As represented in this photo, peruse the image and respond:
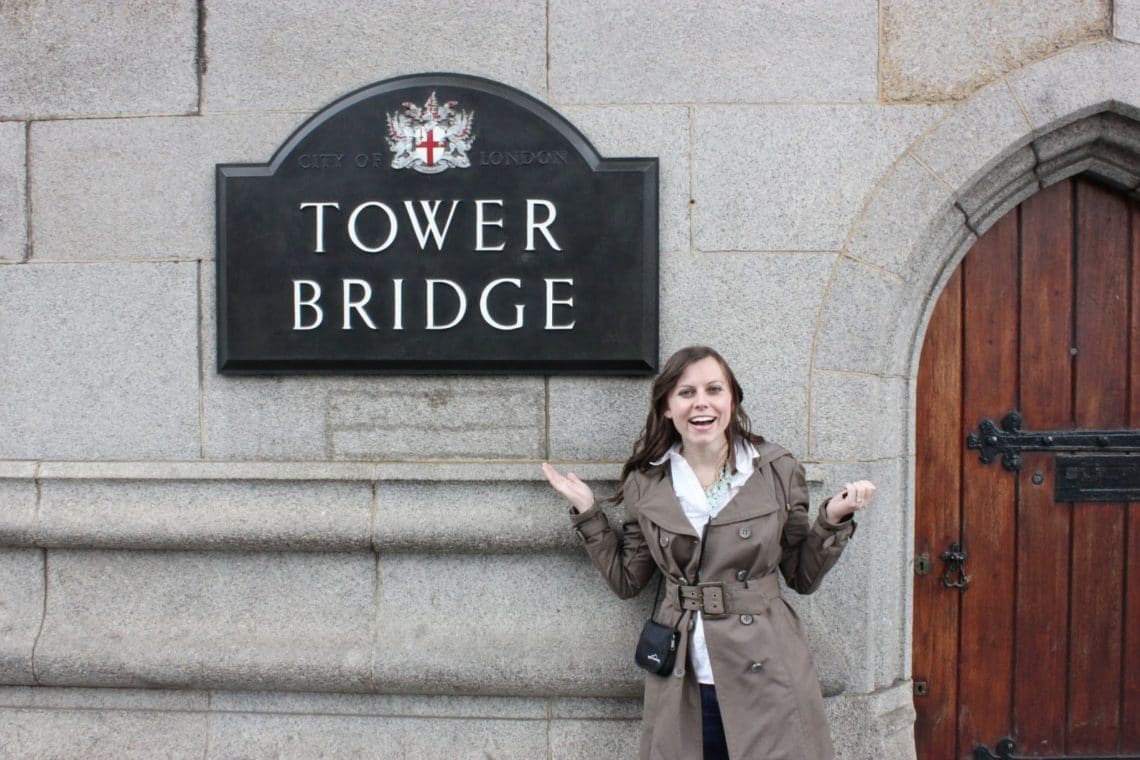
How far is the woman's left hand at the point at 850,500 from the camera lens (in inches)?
95.3

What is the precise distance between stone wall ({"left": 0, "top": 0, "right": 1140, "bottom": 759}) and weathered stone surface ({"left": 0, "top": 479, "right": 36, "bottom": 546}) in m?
0.02

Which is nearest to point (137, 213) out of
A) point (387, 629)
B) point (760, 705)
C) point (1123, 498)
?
point (387, 629)

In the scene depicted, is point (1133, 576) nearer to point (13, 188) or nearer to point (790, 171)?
point (790, 171)

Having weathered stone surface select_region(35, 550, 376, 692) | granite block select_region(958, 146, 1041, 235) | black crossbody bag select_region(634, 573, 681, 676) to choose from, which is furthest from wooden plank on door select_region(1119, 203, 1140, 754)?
weathered stone surface select_region(35, 550, 376, 692)

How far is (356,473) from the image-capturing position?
→ 10.2ft

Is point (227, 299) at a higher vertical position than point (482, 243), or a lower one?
lower

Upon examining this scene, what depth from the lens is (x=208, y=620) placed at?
3.19m

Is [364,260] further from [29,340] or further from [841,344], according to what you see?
[841,344]

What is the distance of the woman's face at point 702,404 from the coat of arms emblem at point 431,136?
119cm

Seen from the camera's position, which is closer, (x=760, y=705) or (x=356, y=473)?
(x=760, y=705)

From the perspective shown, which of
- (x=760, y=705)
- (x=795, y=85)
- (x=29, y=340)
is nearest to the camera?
(x=760, y=705)

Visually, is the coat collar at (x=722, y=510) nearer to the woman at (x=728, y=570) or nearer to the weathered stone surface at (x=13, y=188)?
the woman at (x=728, y=570)

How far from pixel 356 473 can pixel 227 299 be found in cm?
80

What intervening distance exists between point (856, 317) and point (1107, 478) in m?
1.21
